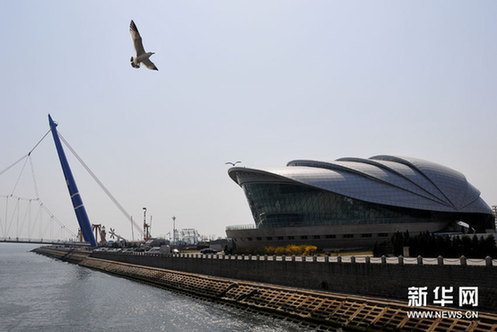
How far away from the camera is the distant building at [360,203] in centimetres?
8694

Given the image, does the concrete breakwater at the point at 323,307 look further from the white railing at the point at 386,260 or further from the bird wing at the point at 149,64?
the bird wing at the point at 149,64

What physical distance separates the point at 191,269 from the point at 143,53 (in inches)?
2160

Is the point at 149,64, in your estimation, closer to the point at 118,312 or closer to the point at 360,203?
the point at 118,312

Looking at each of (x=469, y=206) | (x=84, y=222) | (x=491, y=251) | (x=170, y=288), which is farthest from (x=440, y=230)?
(x=84, y=222)

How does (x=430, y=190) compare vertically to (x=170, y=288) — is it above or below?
above

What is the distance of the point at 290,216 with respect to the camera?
3735 inches

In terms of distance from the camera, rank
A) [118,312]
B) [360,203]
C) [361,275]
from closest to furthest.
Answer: [361,275]
[118,312]
[360,203]

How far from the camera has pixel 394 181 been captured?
89500mm

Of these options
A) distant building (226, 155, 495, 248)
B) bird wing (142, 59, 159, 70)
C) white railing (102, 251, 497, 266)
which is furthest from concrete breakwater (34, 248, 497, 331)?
distant building (226, 155, 495, 248)

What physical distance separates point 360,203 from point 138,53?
7382cm

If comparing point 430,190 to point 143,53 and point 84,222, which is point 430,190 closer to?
point 143,53

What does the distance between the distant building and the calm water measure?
117 feet

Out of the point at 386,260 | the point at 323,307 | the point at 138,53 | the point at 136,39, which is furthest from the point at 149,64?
the point at 386,260

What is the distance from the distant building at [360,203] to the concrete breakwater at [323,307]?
1289 inches
